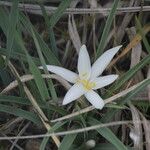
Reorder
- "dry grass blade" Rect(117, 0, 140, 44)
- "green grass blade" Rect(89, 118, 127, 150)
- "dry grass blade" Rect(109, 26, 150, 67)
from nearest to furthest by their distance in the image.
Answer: "green grass blade" Rect(89, 118, 127, 150) → "dry grass blade" Rect(109, 26, 150, 67) → "dry grass blade" Rect(117, 0, 140, 44)

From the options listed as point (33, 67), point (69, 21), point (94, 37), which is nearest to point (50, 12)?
point (69, 21)

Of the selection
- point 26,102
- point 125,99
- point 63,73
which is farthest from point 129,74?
point 26,102

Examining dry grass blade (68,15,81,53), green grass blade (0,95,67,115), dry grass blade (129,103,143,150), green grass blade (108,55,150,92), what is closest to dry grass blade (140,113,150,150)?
dry grass blade (129,103,143,150)

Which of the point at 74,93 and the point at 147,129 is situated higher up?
the point at 74,93

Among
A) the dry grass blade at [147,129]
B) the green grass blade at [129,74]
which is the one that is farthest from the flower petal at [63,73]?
the dry grass blade at [147,129]

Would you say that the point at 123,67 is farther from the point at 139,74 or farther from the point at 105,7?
the point at 105,7

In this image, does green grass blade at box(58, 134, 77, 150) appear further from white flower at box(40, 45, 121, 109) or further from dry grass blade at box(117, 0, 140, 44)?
dry grass blade at box(117, 0, 140, 44)

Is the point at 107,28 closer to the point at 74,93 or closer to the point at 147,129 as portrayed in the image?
the point at 74,93
